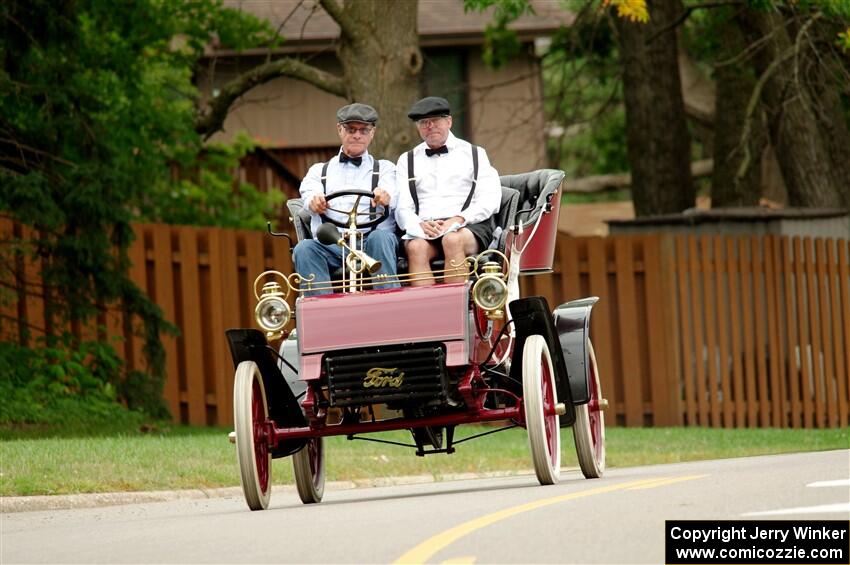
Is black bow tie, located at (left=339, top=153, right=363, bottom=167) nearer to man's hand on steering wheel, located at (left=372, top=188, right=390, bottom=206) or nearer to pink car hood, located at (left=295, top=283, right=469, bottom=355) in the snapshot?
man's hand on steering wheel, located at (left=372, top=188, right=390, bottom=206)

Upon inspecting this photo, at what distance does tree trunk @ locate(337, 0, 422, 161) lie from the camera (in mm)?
21281

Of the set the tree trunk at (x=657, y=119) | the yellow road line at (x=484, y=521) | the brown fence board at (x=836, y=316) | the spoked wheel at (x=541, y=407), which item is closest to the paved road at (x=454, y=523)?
the yellow road line at (x=484, y=521)

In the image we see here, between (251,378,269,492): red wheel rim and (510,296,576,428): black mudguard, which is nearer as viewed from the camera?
(251,378,269,492): red wheel rim

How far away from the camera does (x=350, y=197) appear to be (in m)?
12.5

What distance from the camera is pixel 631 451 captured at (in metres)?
17.4

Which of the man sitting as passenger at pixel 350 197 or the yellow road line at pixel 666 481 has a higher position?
the man sitting as passenger at pixel 350 197

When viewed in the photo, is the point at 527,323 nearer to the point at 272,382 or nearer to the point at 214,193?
the point at 272,382

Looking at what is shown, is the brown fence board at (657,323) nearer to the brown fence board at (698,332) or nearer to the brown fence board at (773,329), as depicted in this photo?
the brown fence board at (698,332)

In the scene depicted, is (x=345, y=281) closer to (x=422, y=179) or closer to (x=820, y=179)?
(x=422, y=179)

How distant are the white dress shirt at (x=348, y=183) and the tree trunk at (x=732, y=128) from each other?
52.9 feet

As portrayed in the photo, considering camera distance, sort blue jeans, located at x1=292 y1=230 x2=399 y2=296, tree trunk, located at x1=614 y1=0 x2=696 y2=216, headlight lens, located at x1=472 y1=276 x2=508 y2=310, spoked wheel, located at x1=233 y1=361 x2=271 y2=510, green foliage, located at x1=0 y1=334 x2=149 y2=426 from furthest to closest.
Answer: tree trunk, located at x1=614 y1=0 x2=696 y2=216 < green foliage, located at x1=0 y1=334 x2=149 y2=426 < blue jeans, located at x1=292 y1=230 x2=399 y2=296 < headlight lens, located at x1=472 y1=276 x2=508 y2=310 < spoked wheel, located at x1=233 y1=361 x2=271 y2=510

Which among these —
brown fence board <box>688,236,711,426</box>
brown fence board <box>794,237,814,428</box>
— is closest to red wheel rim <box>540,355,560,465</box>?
brown fence board <box>688,236,711,426</box>

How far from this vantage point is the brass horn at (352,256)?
38.5 ft

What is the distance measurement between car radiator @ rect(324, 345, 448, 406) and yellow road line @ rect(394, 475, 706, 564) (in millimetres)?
1222
